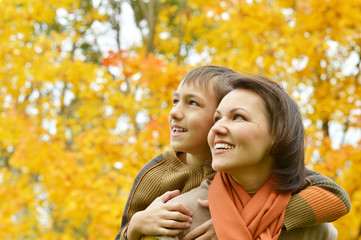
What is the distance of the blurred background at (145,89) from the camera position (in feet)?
14.3

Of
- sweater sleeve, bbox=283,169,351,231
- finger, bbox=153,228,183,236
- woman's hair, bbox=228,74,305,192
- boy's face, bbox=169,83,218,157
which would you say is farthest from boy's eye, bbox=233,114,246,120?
finger, bbox=153,228,183,236

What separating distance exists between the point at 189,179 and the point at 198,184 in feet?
0.16

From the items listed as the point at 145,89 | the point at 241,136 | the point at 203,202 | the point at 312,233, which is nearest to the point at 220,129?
the point at 241,136

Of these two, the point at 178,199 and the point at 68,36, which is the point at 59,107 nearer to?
the point at 68,36

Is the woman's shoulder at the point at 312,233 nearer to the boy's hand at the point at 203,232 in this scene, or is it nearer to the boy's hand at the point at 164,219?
the boy's hand at the point at 203,232

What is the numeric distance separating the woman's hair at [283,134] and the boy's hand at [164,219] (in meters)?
0.37

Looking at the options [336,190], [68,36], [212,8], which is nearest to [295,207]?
[336,190]

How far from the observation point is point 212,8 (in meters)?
5.28

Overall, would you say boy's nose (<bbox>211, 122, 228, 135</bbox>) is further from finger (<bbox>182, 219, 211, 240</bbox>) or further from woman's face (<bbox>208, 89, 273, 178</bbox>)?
finger (<bbox>182, 219, 211, 240</bbox>)

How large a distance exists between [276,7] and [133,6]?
10.3 ft

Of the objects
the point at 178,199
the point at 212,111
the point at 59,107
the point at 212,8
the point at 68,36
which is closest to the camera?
the point at 178,199

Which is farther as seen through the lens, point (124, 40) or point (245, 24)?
point (124, 40)

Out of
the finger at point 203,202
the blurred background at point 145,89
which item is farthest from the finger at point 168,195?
the blurred background at point 145,89

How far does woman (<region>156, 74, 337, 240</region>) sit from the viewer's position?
5.27ft
